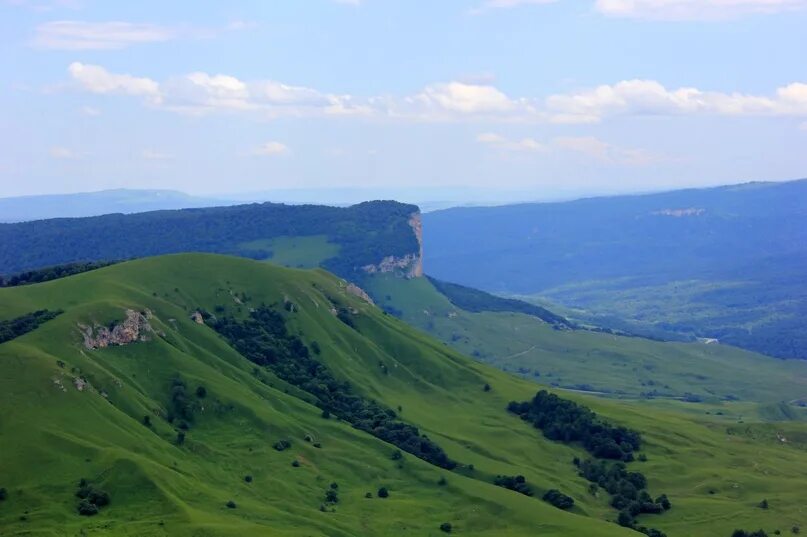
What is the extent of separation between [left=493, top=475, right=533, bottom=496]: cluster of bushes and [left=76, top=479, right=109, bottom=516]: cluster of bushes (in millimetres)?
80552

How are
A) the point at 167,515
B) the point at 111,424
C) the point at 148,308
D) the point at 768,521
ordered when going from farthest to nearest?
1. the point at 148,308
2. the point at 768,521
3. the point at 111,424
4. the point at 167,515

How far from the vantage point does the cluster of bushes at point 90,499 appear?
130375 millimetres

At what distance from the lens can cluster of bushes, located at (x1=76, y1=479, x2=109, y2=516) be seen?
428 feet

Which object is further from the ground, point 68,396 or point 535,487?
point 68,396

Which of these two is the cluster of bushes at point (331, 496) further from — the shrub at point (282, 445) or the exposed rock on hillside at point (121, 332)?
the exposed rock on hillside at point (121, 332)

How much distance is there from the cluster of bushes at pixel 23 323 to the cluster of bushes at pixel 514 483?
93.2m

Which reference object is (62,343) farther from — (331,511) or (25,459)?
(331,511)

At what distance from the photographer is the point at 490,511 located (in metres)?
168

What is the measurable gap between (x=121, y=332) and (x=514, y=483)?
83.0 metres

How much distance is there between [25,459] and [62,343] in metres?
34.0

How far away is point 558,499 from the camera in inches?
7047

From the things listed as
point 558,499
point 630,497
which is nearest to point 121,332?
point 558,499

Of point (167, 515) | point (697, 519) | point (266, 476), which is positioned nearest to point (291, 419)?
point (266, 476)

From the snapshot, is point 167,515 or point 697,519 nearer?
point 167,515
